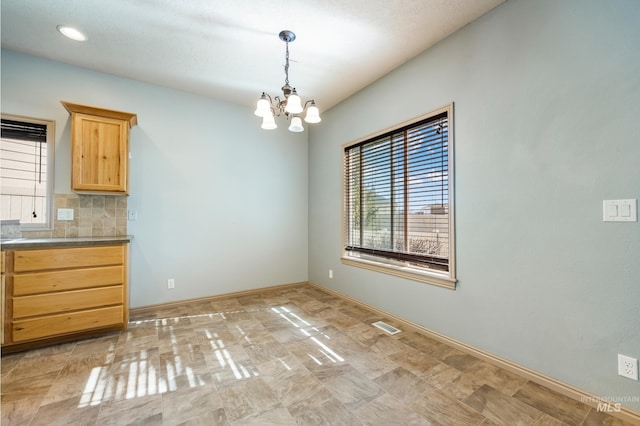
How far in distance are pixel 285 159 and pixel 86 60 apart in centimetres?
254

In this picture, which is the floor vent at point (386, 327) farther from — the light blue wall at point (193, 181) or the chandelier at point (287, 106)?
the chandelier at point (287, 106)

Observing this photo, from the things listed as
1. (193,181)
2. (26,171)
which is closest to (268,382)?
(193,181)

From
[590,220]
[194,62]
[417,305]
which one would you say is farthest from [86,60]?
[590,220]

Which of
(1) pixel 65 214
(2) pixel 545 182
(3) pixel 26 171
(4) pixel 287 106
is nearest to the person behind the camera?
(2) pixel 545 182

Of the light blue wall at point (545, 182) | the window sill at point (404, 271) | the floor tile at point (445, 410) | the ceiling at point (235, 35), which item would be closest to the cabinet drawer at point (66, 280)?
the ceiling at point (235, 35)

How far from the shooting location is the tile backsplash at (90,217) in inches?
111

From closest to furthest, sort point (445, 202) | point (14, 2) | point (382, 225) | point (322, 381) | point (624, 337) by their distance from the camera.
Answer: point (624, 337) → point (322, 381) → point (14, 2) → point (445, 202) → point (382, 225)

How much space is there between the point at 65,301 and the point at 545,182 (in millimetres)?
4042

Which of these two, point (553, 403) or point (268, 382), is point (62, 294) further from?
point (553, 403)

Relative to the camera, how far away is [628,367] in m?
1.51

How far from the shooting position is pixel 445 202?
2.49 m

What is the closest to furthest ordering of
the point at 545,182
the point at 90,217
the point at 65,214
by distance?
1. the point at 545,182
2. the point at 65,214
3. the point at 90,217

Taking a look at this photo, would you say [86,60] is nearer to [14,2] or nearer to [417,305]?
[14,2]

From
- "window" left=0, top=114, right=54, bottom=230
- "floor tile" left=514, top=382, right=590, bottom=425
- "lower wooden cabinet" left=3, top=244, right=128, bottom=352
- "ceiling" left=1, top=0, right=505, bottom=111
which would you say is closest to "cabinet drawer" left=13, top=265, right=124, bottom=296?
"lower wooden cabinet" left=3, top=244, right=128, bottom=352
